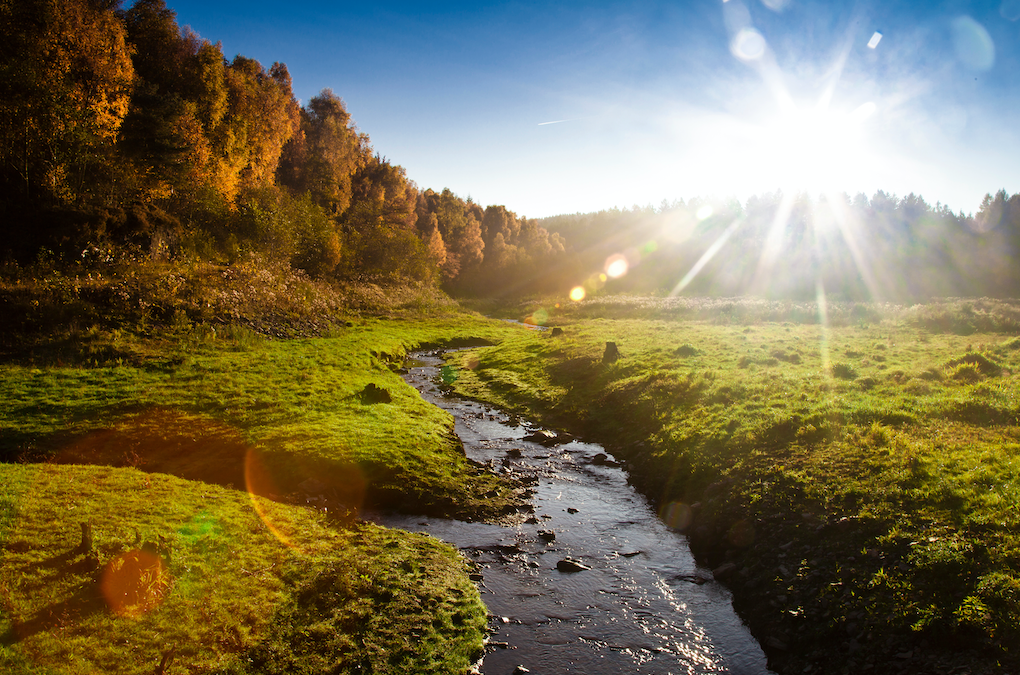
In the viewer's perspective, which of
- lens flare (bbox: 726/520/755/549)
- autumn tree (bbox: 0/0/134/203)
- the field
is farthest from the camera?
autumn tree (bbox: 0/0/134/203)

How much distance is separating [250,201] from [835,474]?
193 ft

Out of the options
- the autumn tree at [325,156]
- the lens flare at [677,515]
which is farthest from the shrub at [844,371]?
the autumn tree at [325,156]

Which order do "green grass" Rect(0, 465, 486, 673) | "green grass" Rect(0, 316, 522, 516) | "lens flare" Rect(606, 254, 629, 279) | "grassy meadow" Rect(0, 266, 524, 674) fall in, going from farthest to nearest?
"lens flare" Rect(606, 254, 629, 279) → "green grass" Rect(0, 316, 522, 516) → "grassy meadow" Rect(0, 266, 524, 674) → "green grass" Rect(0, 465, 486, 673)

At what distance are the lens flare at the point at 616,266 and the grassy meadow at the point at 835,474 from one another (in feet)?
406

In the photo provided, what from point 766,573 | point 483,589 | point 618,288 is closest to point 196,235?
point 483,589

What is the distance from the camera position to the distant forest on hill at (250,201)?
31328 millimetres

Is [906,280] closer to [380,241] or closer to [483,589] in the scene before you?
[380,241]

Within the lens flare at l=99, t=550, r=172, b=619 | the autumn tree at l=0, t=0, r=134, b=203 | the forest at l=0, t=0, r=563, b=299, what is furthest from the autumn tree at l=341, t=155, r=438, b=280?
the lens flare at l=99, t=550, r=172, b=619

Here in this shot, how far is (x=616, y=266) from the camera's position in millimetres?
164875

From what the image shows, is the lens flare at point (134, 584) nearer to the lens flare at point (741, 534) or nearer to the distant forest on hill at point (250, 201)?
the lens flare at point (741, 534)

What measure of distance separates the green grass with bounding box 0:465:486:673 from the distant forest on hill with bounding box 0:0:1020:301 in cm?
2901

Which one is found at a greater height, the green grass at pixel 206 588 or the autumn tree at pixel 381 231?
the autumn tree at pixel 381 231

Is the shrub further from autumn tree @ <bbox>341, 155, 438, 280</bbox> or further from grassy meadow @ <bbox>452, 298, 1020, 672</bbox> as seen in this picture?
autumn tree @ <bbox>341, 155, 438, 280</bbox>

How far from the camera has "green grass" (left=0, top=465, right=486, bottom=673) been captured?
711 cm
